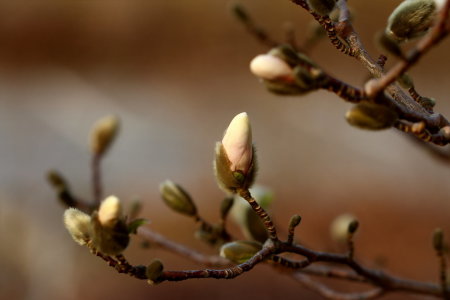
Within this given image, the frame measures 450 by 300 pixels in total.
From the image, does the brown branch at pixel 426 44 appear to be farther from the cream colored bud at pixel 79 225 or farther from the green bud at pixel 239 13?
the green bud at pixel 239 13

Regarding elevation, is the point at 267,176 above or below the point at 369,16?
below

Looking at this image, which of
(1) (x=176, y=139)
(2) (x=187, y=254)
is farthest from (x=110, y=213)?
(1) (x=176, y=139)

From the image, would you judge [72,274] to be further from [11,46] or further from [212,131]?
[11,46]

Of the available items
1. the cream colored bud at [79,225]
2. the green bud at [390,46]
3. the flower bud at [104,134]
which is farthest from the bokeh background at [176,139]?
the green bud at [390,46]

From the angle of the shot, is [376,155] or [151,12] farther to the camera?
[151,12]

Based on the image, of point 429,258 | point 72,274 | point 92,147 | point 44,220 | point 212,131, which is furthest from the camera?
point 212,131

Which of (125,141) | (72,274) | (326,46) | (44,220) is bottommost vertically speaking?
(72,274)

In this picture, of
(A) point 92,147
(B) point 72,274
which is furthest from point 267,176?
(A) point 92,147
